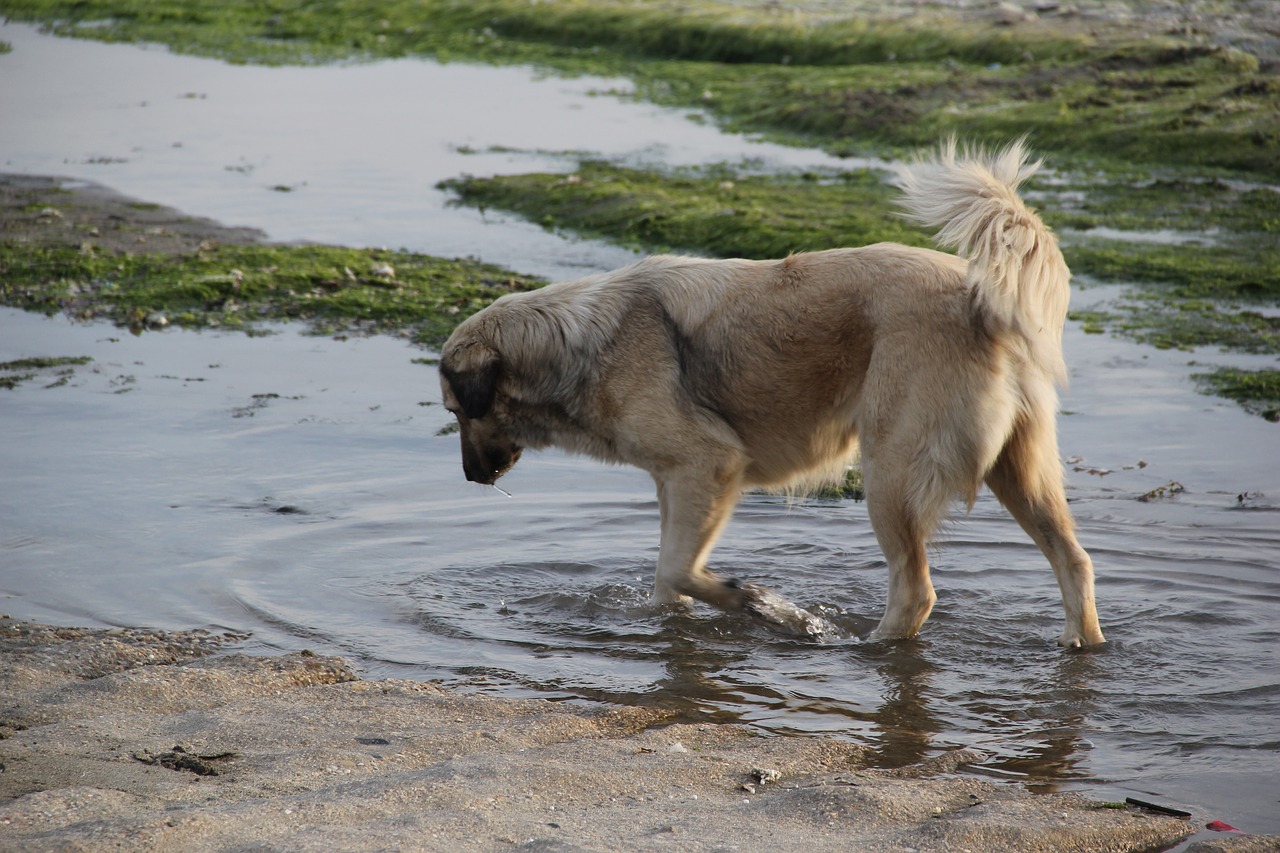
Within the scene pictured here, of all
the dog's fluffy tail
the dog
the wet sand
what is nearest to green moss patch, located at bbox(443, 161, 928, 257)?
the dog

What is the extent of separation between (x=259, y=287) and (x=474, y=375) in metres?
5.96

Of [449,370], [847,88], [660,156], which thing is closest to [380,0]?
[847,88]

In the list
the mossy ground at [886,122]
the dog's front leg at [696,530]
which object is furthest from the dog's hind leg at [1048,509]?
the mossy ground at [886,122]

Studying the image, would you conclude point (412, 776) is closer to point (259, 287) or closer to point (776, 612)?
point (776, 612)

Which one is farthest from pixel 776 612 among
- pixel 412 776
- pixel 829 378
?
pixel 412 776

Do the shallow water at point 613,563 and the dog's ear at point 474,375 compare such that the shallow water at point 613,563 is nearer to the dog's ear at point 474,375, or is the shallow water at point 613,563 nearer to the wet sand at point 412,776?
the wet sand at point 412,776

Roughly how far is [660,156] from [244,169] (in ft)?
18.1

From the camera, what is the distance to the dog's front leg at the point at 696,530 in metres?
5.77

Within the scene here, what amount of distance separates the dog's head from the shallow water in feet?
1.81

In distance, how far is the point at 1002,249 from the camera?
4.95m

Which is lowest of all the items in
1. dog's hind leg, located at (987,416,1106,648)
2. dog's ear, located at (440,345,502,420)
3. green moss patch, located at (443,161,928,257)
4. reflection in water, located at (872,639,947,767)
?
reflection in water, located at (872,639,947,767)

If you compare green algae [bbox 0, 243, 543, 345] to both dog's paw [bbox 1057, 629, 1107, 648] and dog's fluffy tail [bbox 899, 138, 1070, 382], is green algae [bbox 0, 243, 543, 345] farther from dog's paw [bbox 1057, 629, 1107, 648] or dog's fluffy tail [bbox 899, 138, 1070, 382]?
dog's paw [bbox 1057, 629, 1107, 648]

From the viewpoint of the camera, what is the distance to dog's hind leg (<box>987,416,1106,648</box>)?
532 cm

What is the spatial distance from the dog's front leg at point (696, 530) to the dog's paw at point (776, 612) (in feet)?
0.09
